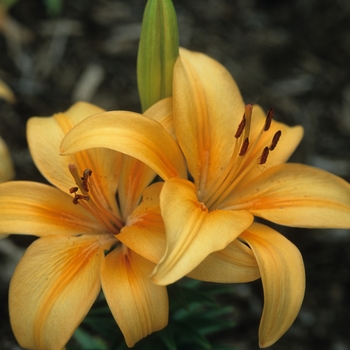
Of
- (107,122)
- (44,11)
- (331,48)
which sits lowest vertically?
(331,48)

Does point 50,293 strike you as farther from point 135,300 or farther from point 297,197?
point 297,197

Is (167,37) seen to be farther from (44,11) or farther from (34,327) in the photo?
(44,11)

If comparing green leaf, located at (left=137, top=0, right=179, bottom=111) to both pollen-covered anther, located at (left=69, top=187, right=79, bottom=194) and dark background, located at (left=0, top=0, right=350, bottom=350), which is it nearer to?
pollen-covered anther, located at (left=69, top=187, right=79, bottom=194)

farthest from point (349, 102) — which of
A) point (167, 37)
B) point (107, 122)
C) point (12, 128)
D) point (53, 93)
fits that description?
point (107, 122)

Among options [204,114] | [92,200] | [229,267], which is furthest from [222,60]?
[229,267]

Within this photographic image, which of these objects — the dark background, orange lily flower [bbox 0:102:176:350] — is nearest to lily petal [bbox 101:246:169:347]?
orange lily flower [bbox 0:102:176:350]
